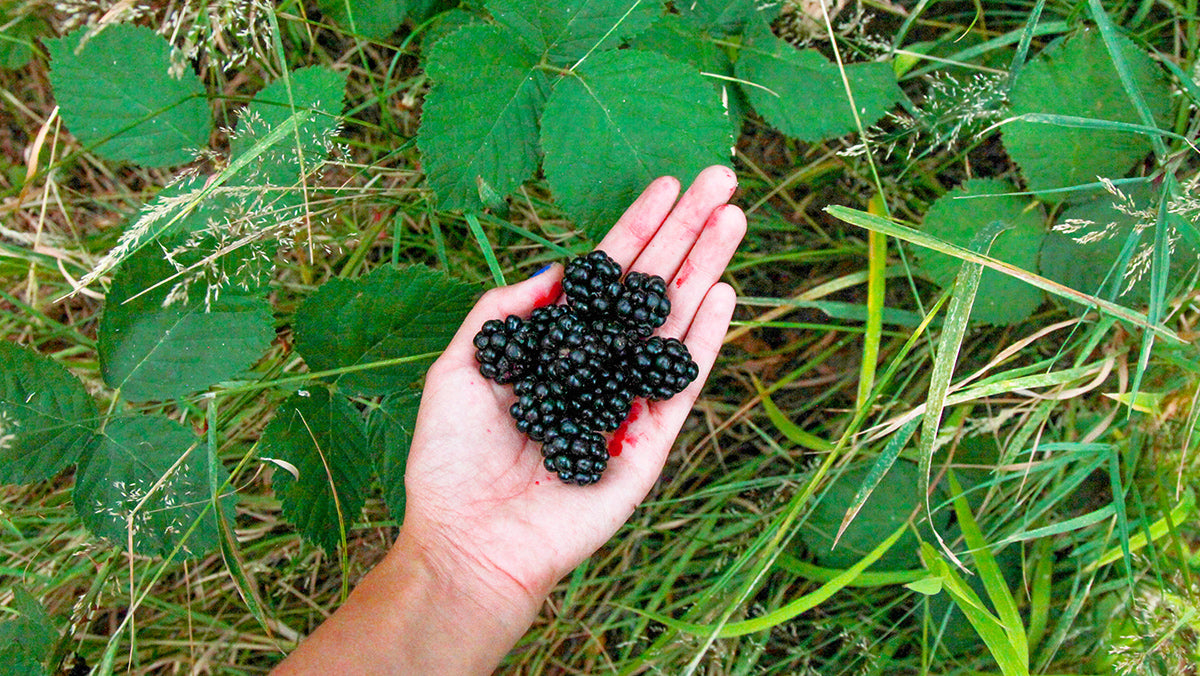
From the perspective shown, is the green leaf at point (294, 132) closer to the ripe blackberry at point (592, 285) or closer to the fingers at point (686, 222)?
the ripe blackberry at point (592, 285)

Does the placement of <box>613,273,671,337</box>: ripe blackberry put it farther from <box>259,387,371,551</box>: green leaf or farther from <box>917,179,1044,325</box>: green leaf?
<box>917,179,1044,325</box>: green leaf

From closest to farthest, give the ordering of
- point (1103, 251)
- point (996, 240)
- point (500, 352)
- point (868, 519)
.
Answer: point (500, 352) < point (1103, 251) < point (996, 240) < point (868, 519)

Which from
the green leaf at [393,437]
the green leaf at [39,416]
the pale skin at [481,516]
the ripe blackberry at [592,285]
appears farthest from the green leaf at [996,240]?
the green leaf at [39,416]

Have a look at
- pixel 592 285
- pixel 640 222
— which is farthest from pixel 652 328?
pixel 640 222

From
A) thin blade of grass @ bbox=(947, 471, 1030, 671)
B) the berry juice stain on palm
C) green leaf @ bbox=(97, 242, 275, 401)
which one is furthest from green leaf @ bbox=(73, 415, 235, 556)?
A: thin blade of grass @ bbox=(947, 471, 1030, 671)

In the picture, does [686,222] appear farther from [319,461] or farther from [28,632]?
[28,632]

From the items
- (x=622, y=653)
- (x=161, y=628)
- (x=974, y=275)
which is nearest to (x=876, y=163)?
(x=974, y=275)
